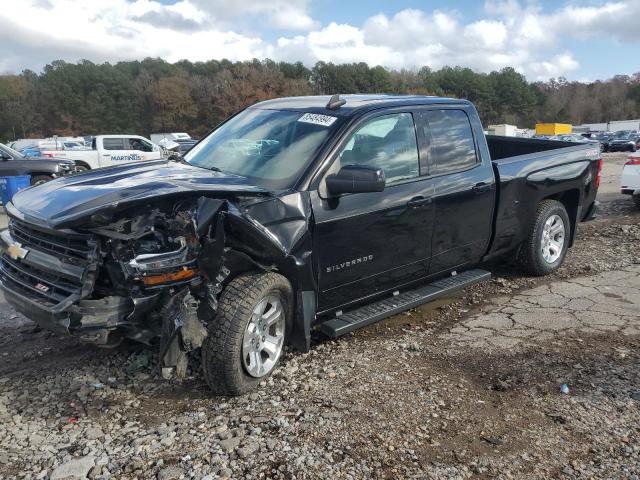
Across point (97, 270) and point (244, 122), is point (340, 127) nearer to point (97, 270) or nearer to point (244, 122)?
point (244, 122)

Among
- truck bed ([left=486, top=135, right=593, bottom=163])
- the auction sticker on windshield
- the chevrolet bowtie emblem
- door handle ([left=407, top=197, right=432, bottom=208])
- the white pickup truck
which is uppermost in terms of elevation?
the auction sticker on windshield

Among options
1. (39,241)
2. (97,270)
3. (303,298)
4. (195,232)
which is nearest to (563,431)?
(303,298)

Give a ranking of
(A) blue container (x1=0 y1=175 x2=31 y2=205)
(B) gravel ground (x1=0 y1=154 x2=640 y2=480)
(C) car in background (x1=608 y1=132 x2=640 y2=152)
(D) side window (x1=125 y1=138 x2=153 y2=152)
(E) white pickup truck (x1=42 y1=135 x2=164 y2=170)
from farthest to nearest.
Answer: (C) car in background (x1=608 y1=132 x2=640 y2=152), (D) side window (x1=125 y1=138 x2=153 y2=152), (E) white pickup truck (x1=42 y1=135 x2=164 y2=170), (A) blue container (x1=0 y1=175 x2=31 y2=205), (B) gravel ground (x1=0 y1=154 x2=640 y2=480)

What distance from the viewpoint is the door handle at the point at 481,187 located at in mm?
4926

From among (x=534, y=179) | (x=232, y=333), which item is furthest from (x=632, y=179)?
(x=232, y=333)

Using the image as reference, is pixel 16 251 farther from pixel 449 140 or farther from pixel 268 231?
pixel 449 140

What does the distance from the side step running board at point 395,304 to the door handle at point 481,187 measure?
2.68 ft

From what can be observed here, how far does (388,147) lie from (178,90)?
96.4 m

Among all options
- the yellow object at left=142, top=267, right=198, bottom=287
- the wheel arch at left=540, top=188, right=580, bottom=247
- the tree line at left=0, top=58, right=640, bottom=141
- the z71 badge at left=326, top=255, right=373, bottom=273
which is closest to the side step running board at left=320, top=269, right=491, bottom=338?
Result: the z71 badge at left=326, top=255, right=373, bottom=273

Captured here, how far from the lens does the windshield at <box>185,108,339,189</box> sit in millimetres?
3920

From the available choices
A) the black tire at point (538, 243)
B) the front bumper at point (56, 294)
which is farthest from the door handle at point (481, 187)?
the front bumper at point (56, 294)

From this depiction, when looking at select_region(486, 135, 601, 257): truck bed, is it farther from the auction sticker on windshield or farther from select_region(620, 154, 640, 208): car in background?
select_region(620, 154, 640, 208): car in background

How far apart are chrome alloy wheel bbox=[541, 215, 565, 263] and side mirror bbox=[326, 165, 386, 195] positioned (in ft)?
9.98

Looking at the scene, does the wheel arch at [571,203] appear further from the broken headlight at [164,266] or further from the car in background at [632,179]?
the broken headlight at [164,266]
